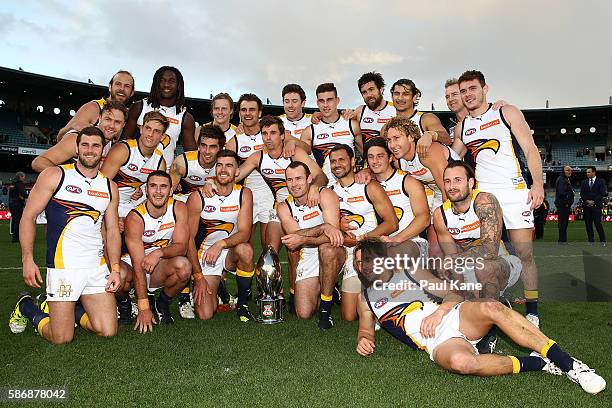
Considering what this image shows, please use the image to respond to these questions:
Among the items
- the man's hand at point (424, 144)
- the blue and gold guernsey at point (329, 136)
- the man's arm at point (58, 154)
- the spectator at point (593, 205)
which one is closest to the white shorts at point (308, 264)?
the blue and gold guernsey at point (329, 136)

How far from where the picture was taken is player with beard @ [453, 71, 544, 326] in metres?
5.04

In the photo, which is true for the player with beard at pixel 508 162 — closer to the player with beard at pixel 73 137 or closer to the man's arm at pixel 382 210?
the man's arm at pixel 382 210

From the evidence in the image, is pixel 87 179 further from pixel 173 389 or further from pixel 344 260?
pixel 344 260

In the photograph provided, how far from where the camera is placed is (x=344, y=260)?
18.3ft

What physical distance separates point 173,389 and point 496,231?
286 centimetres

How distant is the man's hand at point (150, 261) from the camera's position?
16.5ft

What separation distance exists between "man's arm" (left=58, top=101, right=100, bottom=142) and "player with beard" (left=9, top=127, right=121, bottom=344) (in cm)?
88

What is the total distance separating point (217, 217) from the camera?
591 centimetres

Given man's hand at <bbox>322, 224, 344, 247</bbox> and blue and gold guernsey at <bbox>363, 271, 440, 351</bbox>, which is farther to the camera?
man's hand at <bbox>322, 224, 344, 247</bbox>

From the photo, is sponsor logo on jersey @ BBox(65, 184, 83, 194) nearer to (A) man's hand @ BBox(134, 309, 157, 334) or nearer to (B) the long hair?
(A) man's hand @ BBox(134, 309, 157, 334)

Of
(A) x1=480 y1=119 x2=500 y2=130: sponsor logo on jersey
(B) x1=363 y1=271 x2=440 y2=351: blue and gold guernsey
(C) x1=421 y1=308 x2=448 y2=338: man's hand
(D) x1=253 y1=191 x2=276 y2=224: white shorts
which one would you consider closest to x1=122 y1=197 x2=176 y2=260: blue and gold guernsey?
(D) x1=253 y1=191 x2=276 y2=224: white shorts

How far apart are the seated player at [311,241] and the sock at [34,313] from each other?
2.36m

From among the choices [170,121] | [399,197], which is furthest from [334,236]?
[170,121]

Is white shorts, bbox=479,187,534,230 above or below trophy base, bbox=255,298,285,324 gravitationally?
above
